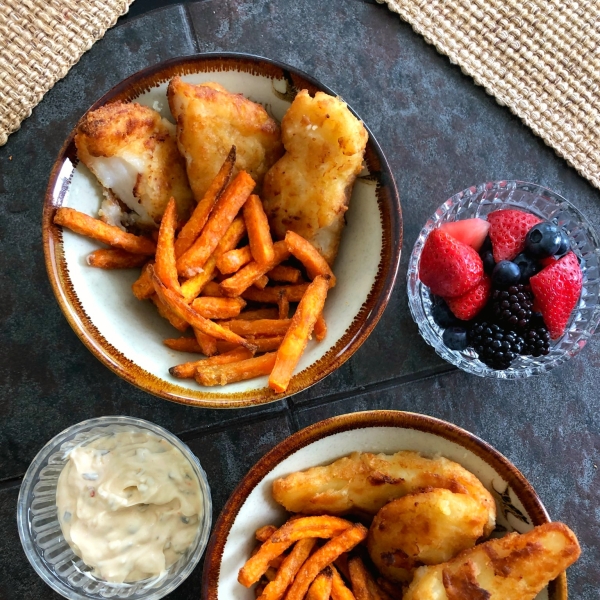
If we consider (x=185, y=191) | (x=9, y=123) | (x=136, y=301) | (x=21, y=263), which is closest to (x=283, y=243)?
(x=185, y=191)

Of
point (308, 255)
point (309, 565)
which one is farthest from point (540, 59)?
point (309, 565)

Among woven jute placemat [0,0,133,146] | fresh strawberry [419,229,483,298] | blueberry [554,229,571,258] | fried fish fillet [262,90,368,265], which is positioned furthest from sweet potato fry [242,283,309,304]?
woven jute placemat [0,0,133,146]

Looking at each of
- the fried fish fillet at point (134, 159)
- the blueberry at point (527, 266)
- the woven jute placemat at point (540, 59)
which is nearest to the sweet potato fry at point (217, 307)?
the fried fish fillet at point (134, 159)

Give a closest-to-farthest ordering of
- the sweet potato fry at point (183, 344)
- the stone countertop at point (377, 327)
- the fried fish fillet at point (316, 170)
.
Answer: the fried fish fillet at point (316, 170) → the sweet potato fry at point (183, 344) → the stone countertop at point (377, 327)

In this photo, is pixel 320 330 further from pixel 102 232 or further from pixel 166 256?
pixel 102 232

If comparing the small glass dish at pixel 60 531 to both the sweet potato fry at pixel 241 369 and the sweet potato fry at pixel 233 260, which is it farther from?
the sweet potato fry at pixel 233 260

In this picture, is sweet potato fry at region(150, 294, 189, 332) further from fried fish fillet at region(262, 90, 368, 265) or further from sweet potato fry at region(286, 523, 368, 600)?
sweet potato fry at region(286, 523, 368, 600)
